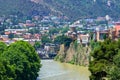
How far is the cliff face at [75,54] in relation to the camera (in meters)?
77.7

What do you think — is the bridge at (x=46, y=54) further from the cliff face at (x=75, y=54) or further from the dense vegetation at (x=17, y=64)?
the dense vegetation at (x=17, y=64)

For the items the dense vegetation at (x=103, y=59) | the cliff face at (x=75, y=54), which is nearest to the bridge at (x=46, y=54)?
the cliff face at (x=75, y=54)

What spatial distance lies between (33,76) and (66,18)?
14987cm

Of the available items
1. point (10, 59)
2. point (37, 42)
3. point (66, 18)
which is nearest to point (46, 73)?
point (10, 59)

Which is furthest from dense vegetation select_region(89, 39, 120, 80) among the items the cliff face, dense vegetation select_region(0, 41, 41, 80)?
the cliff face

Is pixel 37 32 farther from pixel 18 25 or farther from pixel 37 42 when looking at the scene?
pixel 37 42

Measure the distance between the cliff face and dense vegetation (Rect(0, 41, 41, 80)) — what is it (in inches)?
897

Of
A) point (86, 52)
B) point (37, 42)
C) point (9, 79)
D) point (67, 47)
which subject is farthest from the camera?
point (37, 42)

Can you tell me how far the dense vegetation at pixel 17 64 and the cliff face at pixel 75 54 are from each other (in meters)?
22.8

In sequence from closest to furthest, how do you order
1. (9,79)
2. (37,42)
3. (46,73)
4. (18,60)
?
(9,79)
(18,60)
(46,73)
(37,42)

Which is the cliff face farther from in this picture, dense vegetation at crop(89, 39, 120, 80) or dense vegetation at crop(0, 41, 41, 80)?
dense vegetation at crop(89, 39, 120, 80)

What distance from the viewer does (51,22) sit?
184625 mm

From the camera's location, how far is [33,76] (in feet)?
157

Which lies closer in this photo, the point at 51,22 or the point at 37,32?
the point at 37,32
